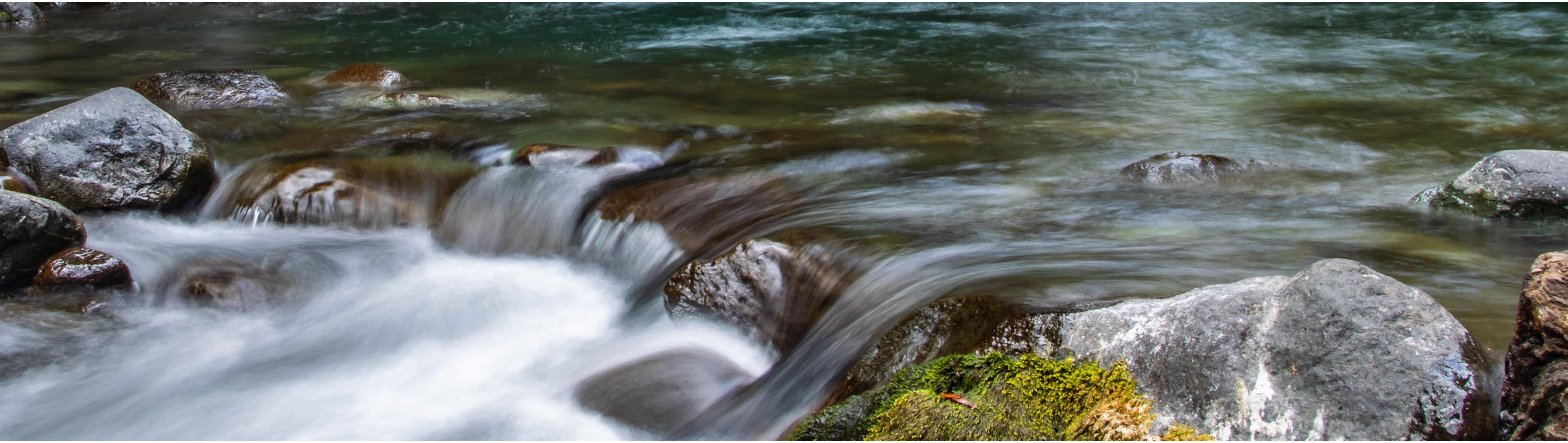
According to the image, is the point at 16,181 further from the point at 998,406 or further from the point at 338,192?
the point at 998,406

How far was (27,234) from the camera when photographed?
5.33 meters

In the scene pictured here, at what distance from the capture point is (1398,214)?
5527mm

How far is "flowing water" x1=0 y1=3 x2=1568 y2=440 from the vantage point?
4562mm

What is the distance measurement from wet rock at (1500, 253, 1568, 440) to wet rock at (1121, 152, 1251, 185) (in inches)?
126

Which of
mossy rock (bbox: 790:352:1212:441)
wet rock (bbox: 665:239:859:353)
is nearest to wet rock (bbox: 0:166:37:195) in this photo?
wet rock (bbox: 665:239:859:353)

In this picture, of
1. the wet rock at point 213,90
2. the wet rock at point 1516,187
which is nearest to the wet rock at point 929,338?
the wet rock at point 1516,187

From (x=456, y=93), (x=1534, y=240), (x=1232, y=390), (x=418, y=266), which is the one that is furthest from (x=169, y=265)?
(x=1534, y=240)

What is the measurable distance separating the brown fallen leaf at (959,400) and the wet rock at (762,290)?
1433 mm

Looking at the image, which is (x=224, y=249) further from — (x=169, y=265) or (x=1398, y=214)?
(x=1398, y=214)

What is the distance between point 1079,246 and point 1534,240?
2.13 m

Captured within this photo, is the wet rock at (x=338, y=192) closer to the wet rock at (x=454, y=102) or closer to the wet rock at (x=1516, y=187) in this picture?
the wet rock at (x=454, y=102)


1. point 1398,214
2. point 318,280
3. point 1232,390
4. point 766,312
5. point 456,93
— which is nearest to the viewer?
point 1232,390

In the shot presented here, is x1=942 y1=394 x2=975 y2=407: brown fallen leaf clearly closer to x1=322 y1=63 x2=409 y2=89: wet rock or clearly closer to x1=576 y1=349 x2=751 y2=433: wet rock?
x1=576 y1=349 x2=751 y2=433: wet rock

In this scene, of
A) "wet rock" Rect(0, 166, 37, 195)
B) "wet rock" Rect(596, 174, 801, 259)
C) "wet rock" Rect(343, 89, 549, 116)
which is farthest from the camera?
"wet rock" Rect(343, 89, 549, 116)
